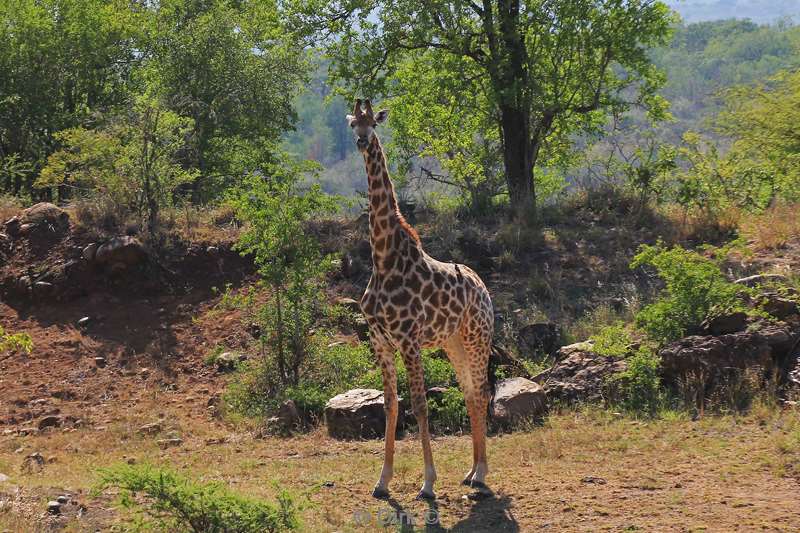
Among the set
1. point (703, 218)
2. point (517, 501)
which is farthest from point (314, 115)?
point (517, 501)

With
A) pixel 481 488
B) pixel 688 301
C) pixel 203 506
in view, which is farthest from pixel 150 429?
pixel 688 301

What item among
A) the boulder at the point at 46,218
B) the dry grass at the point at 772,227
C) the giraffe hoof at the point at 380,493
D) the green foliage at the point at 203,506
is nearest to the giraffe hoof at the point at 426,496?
the giraffe hoof at the point at 380,493

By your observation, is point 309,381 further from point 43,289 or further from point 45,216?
point 45,216

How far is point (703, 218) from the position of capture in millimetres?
19094

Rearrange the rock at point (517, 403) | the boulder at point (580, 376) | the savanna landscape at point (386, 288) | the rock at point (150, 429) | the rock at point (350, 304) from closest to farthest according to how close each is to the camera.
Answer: the savanna landscape at point (386, 288) → the rock at point (517, 403) → the boulder at point (580, 376) → the rock at point (150, 429) → the rock at point (350, 304)

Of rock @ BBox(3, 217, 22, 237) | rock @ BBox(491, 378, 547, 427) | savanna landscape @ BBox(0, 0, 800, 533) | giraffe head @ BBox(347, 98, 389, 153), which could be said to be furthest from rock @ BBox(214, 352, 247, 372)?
giraffe head @ BBox(347, 98, 389, 153)

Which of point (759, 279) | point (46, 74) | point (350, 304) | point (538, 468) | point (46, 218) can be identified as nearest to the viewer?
point (538, 468)

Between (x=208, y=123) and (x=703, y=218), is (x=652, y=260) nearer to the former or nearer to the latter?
(x=703, y=218)

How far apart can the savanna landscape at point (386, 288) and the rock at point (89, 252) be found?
43mm

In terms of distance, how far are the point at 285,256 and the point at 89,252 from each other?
15.8 ft

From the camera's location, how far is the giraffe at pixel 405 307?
10.0 m

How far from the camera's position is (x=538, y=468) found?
10.7 m

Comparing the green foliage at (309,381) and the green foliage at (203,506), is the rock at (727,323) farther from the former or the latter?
the green foliage at (203,506)

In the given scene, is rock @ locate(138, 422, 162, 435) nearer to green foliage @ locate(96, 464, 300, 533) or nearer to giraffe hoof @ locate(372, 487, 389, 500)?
giraffe hoof @ locate(372, 487, 389, 500)
